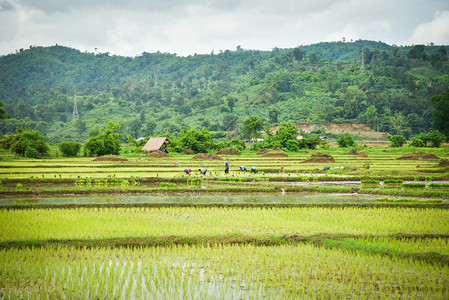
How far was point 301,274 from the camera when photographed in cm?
672

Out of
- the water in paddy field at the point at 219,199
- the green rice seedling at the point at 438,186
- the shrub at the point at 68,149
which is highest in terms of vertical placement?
the shrub at the point at 68,149

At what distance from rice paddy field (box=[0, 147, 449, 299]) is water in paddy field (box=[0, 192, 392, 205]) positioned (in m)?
0.08

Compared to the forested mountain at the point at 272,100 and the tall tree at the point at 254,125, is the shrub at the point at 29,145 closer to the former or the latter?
the tall tree at the point at 254,125

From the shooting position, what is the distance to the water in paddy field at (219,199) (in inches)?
541

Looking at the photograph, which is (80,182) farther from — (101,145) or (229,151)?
(229,151)

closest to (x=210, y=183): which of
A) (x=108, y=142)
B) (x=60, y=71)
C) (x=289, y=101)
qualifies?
(x=108, y=142)

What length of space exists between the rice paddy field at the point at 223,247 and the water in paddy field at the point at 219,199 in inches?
3.1

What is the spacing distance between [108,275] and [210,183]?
38.4 feet

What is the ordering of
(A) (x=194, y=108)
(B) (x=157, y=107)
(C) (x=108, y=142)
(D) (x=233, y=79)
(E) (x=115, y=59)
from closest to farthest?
(C) (x=108, y=142) → (A) (x=194, y=108) → (B) (x=157, y=107) → (D) (x=233, y=79) → (E) (x=115, y=59)

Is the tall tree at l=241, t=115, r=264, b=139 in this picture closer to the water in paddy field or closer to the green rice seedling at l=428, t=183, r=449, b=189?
the green rice seedling at l=428, t=183, r=449, b=189

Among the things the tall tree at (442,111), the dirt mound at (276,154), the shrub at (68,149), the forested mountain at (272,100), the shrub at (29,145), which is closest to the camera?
the shrub at (29,145)

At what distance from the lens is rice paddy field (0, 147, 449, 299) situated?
6137 millimetres

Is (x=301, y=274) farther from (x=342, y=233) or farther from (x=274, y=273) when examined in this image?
(x=342, y=233)

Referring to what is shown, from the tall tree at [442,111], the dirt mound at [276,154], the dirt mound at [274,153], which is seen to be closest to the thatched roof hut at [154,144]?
the dirt mound at [274,153]
